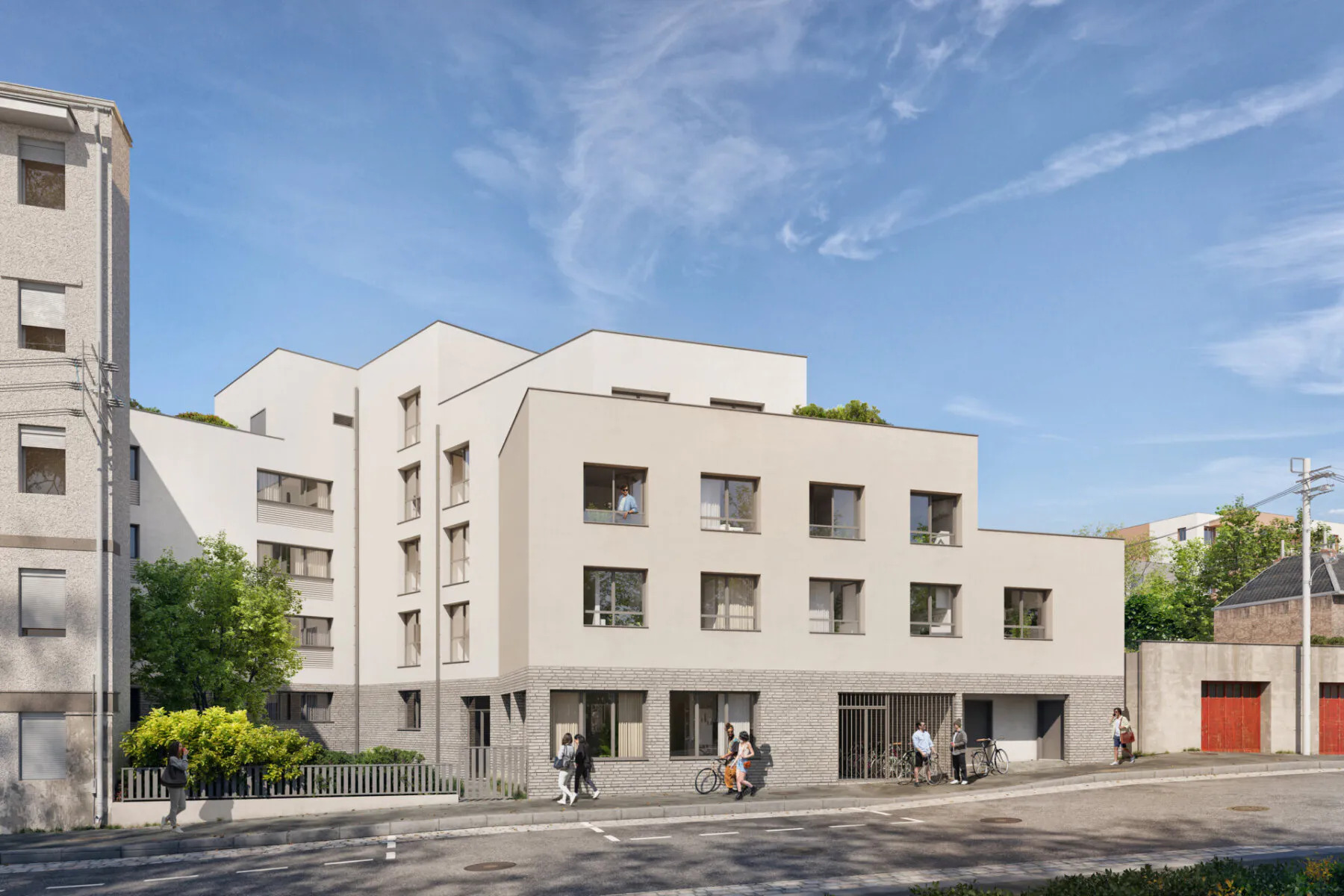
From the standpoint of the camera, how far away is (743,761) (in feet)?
91.7

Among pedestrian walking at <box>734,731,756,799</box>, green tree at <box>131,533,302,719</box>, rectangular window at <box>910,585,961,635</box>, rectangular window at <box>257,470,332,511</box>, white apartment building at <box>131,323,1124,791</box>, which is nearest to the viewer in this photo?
pedestrian walking at <box>734,731,756,799</box>

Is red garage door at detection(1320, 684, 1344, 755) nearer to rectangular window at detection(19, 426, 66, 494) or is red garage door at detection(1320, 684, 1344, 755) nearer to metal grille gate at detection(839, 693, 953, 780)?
metal grille gate at detection(839, 693, 953, 780)

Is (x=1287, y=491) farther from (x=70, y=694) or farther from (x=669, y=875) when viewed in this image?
(x=70, y=694)

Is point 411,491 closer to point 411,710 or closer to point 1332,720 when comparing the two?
point 411,710

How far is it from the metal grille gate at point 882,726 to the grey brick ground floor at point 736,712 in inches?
1.7

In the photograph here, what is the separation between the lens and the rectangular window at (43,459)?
25.9m

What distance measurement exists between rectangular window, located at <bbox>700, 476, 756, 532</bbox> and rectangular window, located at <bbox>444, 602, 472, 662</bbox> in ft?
35.8

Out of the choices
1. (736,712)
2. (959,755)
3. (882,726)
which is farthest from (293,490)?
(959,755)

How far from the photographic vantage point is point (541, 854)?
62.0 ft

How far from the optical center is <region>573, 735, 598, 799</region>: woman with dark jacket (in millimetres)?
27109

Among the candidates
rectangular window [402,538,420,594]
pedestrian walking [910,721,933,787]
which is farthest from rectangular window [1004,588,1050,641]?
rectangular window [402,538,420,594]

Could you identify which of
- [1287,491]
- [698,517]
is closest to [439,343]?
[698,517]

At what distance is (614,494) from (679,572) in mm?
2750

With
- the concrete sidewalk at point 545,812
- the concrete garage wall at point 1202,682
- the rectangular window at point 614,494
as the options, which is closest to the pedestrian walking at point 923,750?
the concrete sidewalk at point 545,812
